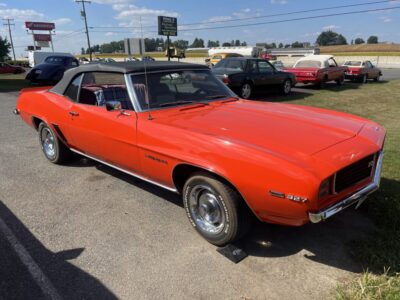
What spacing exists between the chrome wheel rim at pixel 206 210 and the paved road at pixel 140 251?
157 mm

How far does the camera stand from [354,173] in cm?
281

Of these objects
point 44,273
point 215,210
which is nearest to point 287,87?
point 215,210

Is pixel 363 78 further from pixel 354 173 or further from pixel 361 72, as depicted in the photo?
pixel 354 173

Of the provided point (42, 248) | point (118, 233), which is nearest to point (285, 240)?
point (118, 233)

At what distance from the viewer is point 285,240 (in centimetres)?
325

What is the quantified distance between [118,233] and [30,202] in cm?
138

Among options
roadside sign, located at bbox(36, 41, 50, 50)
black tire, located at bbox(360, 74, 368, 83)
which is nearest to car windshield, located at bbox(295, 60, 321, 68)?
black tire, located at bbox(360, 74, 368, 83)

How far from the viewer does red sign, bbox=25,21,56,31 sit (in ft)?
271

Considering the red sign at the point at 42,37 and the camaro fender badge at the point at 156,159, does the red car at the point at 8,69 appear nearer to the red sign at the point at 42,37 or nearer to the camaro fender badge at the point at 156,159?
the camaro fender badge at the point at 156,159

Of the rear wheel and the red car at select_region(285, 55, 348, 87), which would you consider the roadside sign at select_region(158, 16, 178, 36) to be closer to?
the red car at select_region(285, 55, 348, 87)

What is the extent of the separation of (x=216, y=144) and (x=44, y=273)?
1.71 m

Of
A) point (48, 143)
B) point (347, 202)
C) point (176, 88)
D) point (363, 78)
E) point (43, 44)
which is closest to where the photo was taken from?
point (347, 202)

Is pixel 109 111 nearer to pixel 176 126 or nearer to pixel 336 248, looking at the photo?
pixel 176 126

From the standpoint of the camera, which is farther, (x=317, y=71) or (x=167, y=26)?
(x=167, y=26)
